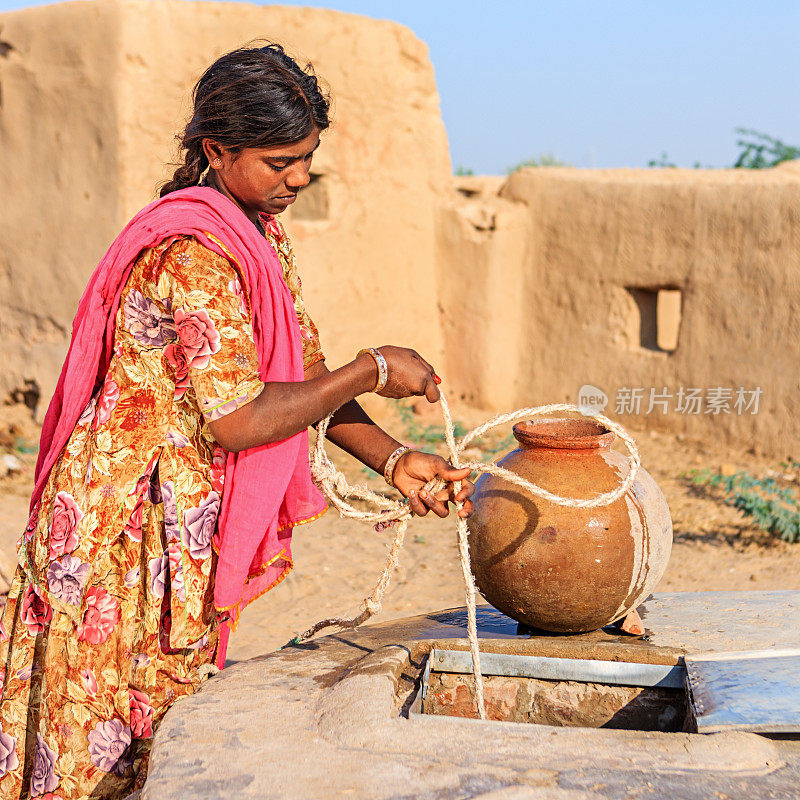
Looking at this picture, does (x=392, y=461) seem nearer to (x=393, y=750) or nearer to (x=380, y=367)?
(x=380, y=367)

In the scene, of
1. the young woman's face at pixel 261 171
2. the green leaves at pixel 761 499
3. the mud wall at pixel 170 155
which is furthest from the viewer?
the mud wall at pixel 170 155

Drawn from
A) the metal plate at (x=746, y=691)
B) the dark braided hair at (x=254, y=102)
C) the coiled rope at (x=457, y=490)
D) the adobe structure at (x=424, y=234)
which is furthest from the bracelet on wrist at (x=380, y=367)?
the adobe structure at (x=424, y=234)

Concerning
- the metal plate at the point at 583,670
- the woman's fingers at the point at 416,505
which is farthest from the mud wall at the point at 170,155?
the metal plate at the point at 583,670

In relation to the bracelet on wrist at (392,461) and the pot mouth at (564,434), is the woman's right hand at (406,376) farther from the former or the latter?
the pot mouth at (564,434)

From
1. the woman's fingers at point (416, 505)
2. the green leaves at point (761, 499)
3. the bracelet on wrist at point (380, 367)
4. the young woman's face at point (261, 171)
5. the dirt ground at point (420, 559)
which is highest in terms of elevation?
the young woman's face at point (261, 171)

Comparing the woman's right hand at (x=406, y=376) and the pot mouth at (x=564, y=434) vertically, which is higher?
the woman's right hand at (x=406, y=376)

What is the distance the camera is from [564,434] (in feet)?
8.23

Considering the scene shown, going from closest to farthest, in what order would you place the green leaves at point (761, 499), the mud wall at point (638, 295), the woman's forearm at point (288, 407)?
the woman's forearm at point (288, 407)
the green leaves at point (761, 499)
the mud wall at point (638, 295)

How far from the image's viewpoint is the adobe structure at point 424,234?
5754mm

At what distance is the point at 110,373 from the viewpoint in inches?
75.5

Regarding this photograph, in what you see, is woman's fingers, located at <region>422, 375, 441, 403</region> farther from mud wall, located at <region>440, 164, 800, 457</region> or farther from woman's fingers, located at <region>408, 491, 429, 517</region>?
mud wall, located at <region>440, 164, 800, 457</region>

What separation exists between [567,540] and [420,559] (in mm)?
2705

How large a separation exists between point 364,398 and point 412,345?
0.71 m

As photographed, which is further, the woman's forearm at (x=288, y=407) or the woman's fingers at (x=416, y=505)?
the woman's fingers at (x=416, y=505)
